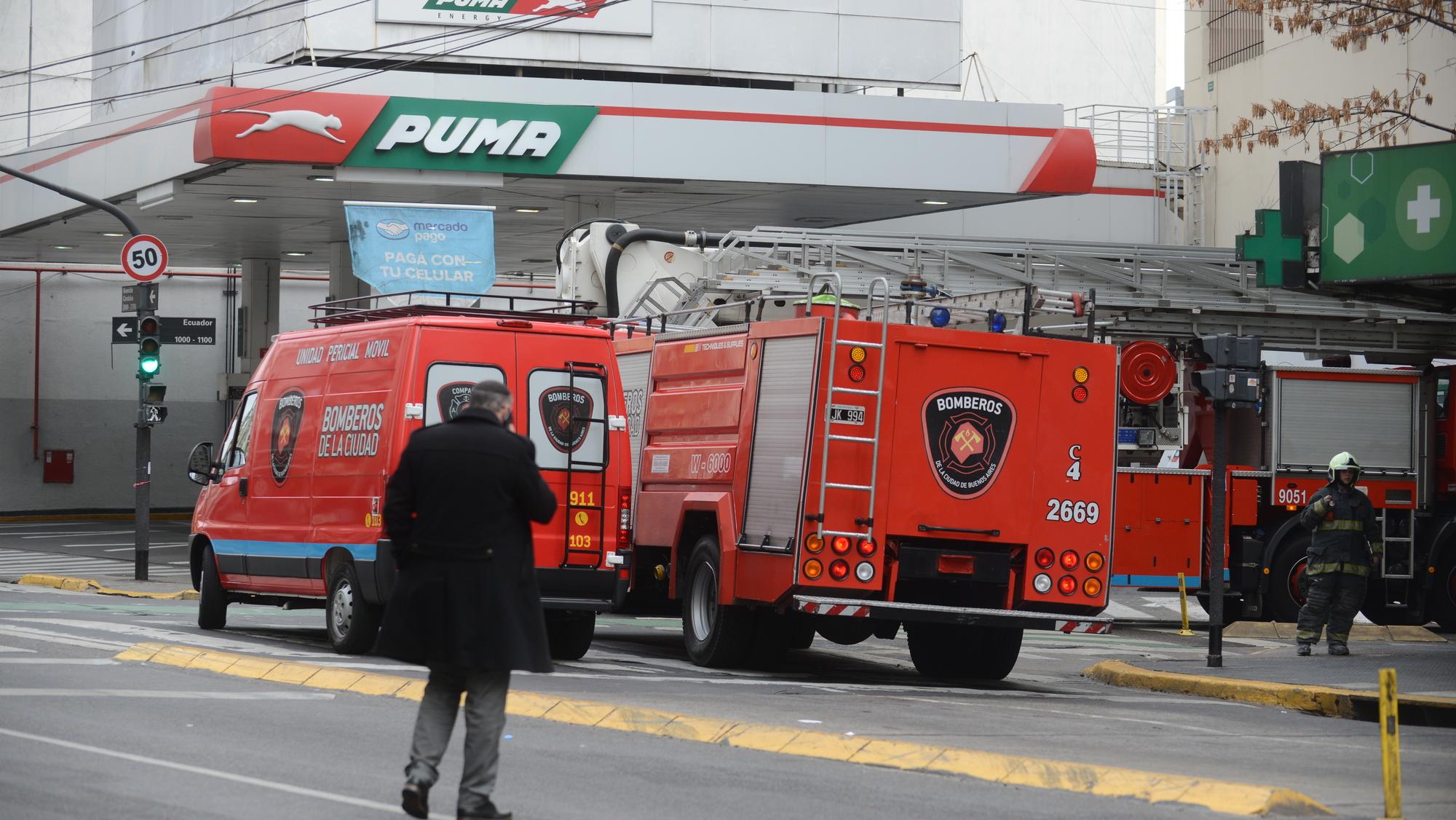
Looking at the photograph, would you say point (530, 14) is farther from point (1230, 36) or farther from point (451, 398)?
point (451, 398)

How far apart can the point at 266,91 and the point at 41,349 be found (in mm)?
19768

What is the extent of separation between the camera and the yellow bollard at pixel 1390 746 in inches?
318

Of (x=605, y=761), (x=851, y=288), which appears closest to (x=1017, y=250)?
(x=851, y=288)

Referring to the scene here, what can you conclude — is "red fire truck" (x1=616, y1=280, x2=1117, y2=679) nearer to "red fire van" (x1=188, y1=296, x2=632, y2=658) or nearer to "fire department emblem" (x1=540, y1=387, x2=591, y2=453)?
"red fire van" (x1=188, y1=296, x2=632, y2=658)

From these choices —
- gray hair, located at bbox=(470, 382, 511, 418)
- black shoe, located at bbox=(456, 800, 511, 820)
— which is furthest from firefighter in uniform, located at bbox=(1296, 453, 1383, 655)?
black shoe, located at bbox=(456, 800, 511, 820)

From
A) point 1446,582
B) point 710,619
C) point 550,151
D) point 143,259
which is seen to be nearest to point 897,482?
point 710,619

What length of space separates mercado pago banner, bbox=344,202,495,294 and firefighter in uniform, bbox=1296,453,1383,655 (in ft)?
35.9

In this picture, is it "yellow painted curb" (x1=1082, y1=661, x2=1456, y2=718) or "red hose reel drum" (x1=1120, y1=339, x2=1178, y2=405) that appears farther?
"red hose reel drum" (x1=1120, y1=339, x2=1178, y2=405)

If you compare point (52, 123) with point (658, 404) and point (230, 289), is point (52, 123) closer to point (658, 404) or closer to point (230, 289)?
point (230, 289)

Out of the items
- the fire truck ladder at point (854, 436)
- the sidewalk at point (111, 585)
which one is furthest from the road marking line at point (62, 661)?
the sidewalk at point (111, 585)

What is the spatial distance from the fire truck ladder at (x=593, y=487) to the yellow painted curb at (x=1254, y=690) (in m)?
4.77

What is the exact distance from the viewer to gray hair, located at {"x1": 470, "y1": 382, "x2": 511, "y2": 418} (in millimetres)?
7992

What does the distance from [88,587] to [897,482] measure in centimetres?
1457

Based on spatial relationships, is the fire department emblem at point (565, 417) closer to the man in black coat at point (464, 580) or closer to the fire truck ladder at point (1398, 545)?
the man in black coat at point (464, 580)
